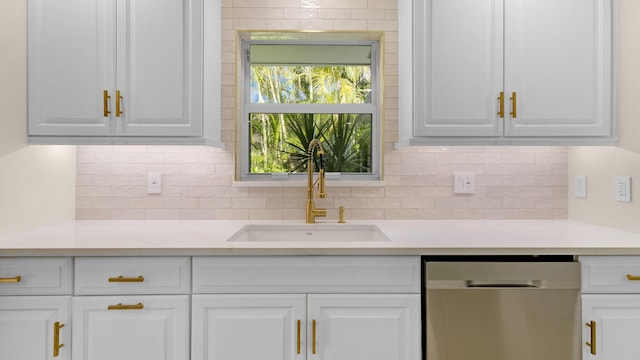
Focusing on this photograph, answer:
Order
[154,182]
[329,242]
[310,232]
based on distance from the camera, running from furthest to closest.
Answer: [154,182] < [310,232] < [329,242]

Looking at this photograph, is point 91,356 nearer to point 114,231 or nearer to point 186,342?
point 186,342

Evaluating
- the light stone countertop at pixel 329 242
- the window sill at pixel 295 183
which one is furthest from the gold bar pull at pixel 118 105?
the window sill at pixel 295 183

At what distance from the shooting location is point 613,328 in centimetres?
162

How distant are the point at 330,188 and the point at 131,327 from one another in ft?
3.97

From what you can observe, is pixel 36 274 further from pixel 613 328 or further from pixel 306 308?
pixel 613 328

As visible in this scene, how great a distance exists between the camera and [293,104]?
244 centimetres

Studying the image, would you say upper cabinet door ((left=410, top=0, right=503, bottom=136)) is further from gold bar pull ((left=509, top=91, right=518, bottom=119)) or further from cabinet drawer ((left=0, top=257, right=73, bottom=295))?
cabinet drawer ((left=0, top=257, right=73, bottom=295))

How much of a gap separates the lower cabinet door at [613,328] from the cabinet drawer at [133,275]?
1.54 m

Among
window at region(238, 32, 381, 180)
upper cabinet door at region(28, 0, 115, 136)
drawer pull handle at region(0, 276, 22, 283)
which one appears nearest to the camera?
drawer pull handle at region(0, 276, 22, 283)

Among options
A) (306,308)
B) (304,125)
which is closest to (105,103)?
(304,125)

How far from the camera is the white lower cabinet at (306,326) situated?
Answer: 1.61 meters

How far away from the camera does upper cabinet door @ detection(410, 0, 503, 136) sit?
6.49 ft

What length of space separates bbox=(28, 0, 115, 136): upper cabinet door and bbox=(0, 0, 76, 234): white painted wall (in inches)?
1.5

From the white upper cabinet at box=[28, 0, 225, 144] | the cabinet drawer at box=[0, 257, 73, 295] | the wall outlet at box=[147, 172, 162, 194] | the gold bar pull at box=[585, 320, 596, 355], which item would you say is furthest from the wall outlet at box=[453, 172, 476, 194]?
the cabinet drawer at box=[0, 257, 73, 295]
